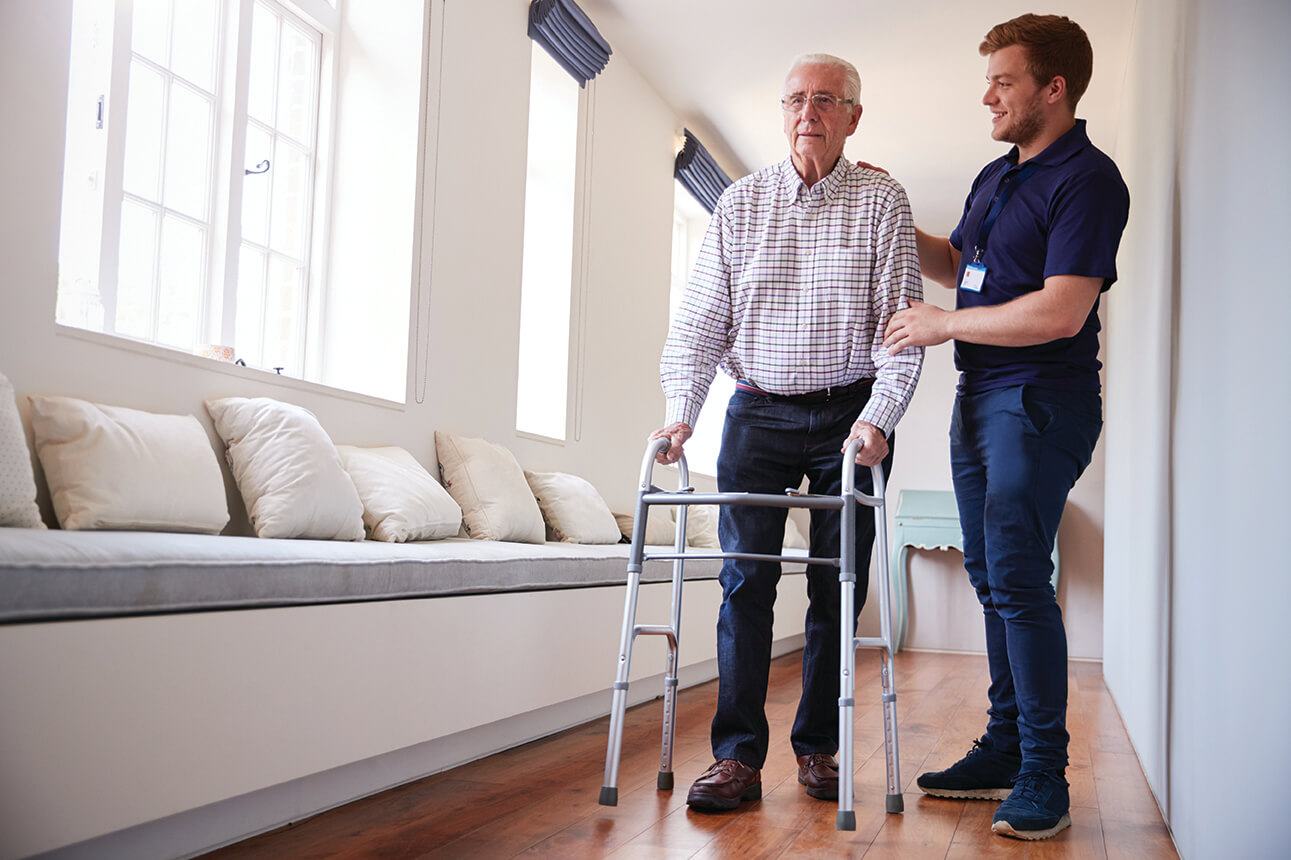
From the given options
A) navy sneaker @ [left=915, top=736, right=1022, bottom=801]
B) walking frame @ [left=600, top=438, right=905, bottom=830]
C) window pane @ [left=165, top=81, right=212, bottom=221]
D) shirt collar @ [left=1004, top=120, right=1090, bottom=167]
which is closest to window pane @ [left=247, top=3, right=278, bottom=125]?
window pane @ [left=165, top=81, right=212, bottom=221]

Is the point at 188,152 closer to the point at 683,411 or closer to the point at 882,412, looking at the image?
the point at 683,411

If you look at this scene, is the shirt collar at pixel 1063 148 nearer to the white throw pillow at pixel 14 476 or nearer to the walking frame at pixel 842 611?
the walking frame at pixel 842 611

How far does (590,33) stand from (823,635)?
2.98 metres

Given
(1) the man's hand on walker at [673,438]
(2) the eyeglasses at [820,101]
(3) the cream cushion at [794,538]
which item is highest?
(2) the eyeglasses at [820,101]

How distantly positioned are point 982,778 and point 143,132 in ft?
8.60

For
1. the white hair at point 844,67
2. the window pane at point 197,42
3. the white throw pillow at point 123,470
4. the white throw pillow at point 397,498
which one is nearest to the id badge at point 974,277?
the white hair at point 844,67

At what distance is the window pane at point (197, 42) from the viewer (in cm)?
293

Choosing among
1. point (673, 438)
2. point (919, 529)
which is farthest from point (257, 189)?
point (919, 529)

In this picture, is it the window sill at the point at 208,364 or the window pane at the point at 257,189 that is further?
the window pane at the point at 257,189

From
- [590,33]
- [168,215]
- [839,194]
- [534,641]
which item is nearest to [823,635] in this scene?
[534,641]

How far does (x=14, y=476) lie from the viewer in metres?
1.78

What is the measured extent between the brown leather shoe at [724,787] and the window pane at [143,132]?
2.07m

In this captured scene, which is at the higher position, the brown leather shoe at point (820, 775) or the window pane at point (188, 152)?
the window pane at point (188, 152)

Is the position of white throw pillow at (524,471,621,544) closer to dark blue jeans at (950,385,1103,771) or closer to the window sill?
the window sill
